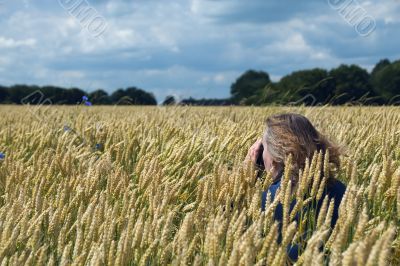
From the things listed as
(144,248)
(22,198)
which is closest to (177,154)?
(22,198)

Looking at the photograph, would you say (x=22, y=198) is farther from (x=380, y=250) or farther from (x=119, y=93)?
(x=119, y=93)

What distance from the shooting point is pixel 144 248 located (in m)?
1.43

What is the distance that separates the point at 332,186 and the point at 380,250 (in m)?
1.21

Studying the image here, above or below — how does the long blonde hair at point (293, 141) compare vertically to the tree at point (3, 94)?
above

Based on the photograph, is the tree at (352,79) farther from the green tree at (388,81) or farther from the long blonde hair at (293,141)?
the long blonde hair at (293,141)

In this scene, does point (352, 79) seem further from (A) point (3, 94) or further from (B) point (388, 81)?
(A) point (3, 94)

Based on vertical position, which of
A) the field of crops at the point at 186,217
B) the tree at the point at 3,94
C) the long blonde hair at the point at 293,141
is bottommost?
the tree at the point at 3,94

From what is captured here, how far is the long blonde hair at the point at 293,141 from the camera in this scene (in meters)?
2.26

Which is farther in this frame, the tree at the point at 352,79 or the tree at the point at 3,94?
the tree at the point at 3,94

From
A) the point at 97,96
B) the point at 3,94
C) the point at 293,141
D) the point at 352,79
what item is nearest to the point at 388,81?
the point at 352,79

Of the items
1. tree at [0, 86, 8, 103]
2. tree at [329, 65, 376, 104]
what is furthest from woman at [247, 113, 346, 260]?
tree at [0, 86, 8, 103]

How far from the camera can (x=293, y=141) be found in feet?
→ 7.46

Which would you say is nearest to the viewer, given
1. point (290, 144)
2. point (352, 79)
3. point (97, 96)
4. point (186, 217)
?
point (186, 217)

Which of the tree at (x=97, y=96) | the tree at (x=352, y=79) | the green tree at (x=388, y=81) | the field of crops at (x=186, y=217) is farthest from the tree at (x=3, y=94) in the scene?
the field of crops at (x=186, y=217)
